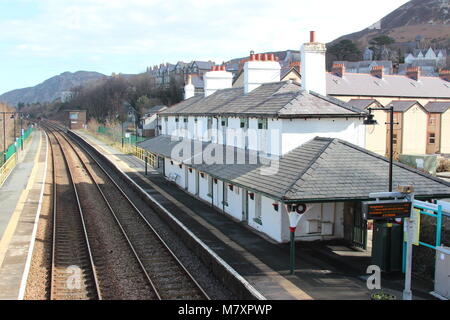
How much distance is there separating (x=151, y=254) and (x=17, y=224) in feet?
19.5

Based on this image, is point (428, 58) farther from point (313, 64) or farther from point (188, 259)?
point (188, 259)

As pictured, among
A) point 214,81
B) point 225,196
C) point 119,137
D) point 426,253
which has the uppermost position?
point 214,81

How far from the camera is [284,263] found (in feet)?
42.8

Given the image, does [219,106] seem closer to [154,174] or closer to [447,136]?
[154,174]

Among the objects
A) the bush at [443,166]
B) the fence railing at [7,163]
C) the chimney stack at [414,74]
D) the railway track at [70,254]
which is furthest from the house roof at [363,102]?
the fence railing at [7,163]

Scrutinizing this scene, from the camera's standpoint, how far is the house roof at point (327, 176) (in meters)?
12.9

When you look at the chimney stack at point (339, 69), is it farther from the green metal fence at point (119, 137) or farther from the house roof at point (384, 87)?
the green metal fence at point (119, 137)

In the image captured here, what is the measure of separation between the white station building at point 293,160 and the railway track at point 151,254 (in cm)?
315

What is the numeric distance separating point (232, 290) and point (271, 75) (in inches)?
538

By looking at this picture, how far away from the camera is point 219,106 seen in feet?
79.2

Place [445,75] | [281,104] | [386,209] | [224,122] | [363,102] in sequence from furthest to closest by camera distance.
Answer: [445,75] → [363,102] → [224,122] → [281,104] → [386,209]

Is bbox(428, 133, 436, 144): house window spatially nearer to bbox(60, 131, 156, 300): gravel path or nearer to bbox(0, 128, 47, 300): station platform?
bbox(60, 131, 156, 300): gravel path

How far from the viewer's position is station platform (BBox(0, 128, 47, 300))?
12008mm

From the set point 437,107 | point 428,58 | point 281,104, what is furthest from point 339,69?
point 428,58
